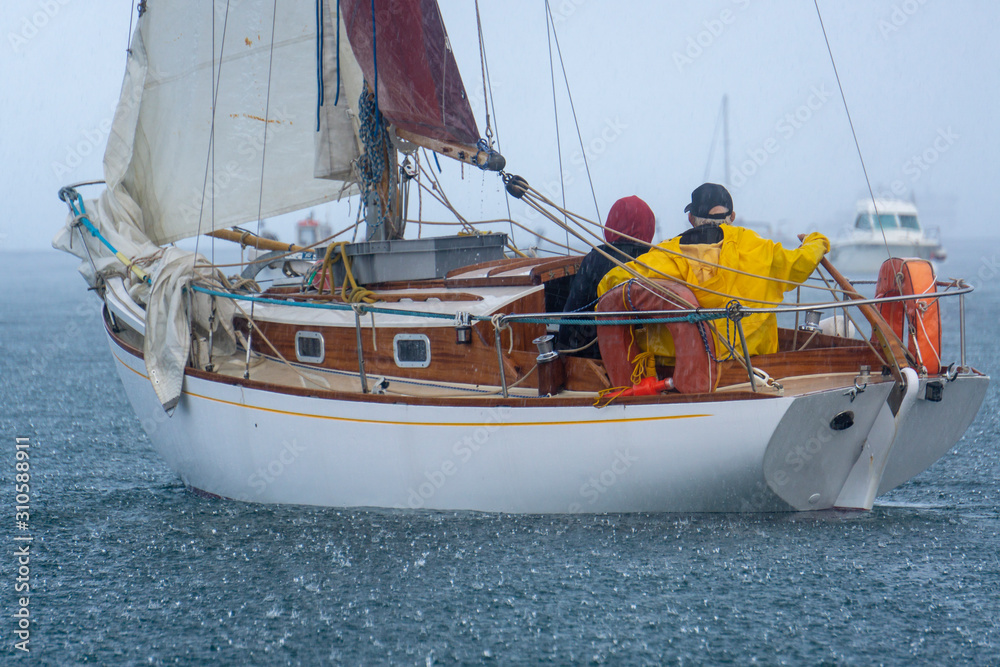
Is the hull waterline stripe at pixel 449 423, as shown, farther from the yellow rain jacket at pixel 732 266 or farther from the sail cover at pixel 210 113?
the sail cover at pixel 210 113

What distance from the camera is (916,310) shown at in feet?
21.6

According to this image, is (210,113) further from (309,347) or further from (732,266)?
(732,266)

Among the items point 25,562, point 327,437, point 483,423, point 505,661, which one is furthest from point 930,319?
point 25,562

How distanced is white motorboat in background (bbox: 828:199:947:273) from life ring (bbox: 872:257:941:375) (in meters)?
52.2

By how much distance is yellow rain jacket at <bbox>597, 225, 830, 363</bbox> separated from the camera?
6.14 meters

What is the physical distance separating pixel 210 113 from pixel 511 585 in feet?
20.3

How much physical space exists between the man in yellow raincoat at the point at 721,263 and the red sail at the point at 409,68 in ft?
7.70

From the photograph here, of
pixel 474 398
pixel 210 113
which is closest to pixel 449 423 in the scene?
pixel 474 398

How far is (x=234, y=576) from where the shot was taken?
629 centimetres

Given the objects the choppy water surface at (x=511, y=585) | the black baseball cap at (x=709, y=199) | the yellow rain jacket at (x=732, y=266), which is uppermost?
the black baseball cap at (x=709, y=199)

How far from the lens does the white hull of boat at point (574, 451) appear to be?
19.9 ft

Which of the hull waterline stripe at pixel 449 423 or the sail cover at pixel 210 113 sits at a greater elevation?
the sail cover at pixel 210 113

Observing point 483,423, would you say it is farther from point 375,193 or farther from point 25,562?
point 25,562

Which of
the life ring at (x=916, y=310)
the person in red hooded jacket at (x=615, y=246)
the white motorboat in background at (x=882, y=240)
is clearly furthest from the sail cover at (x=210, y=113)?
the white motorboat in background at (x=882, y=240)
